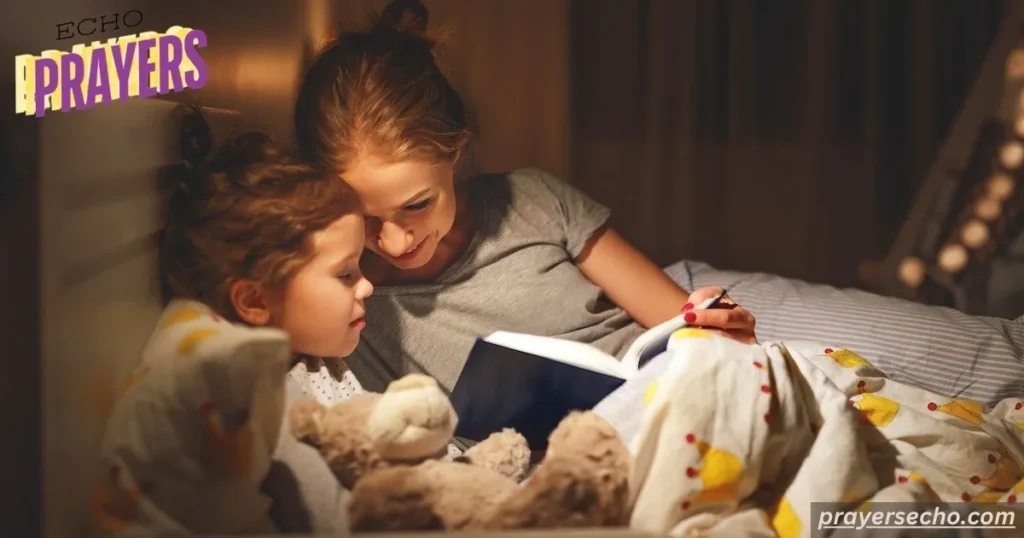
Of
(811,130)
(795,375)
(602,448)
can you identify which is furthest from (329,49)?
(811,130)

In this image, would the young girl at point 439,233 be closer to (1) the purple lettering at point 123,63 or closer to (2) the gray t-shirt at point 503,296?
(2) the gray t-shirt at point 503,296

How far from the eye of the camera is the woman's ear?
1011mm

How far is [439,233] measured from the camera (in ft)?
3.83

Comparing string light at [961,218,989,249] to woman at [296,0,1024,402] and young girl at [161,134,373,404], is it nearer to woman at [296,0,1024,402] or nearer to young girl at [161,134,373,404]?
woman at [296,0,1024,402]

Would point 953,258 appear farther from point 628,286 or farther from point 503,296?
point 503,296

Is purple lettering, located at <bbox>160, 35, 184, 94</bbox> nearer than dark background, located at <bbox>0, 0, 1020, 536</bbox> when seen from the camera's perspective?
Yes

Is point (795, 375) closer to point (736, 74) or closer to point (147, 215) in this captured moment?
point (736, 74)

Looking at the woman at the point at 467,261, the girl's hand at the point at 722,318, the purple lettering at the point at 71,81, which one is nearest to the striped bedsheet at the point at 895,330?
the woman at the point at 467,261

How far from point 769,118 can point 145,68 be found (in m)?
0.96

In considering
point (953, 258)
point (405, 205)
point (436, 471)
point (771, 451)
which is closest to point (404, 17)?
point (405, 205)

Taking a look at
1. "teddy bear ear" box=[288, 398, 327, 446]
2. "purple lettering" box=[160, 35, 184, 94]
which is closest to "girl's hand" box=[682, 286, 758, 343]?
"teddy bear ear" box=[288, 398, 327, 446]

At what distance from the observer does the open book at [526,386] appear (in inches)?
42.7

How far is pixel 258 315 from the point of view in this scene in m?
1.01

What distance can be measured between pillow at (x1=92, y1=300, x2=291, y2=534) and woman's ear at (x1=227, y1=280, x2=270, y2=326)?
0.07 metres
